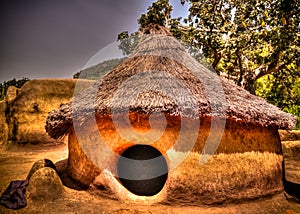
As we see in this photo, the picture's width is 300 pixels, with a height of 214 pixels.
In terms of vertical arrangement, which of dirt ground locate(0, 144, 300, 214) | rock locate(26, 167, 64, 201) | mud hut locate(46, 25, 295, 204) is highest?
mud hut locate(46, 25, 295, 204)

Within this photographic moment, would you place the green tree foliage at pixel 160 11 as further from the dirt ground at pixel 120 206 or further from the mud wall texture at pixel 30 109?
the dirt ground at pixel 120 206

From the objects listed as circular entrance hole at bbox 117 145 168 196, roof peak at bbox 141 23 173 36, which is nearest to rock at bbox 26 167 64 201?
circular entrance hole at bbox 117 145 168 196

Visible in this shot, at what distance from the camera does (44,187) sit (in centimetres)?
399

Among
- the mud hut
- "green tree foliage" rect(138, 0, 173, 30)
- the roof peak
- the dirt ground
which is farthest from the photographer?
"green tree foliage" rect(138, 0, 173, 30)

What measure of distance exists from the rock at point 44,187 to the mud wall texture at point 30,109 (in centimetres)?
541

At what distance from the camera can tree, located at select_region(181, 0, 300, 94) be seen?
317 inches

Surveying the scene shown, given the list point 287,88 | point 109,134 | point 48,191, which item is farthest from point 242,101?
point 287,88

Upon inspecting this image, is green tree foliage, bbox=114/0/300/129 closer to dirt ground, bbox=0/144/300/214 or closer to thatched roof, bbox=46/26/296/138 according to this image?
thatched roof, bbox=46/26/296/138

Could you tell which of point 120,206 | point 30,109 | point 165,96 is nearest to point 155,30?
point 165,96

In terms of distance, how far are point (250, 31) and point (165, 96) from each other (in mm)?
7053

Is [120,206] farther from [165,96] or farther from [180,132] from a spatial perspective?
[165,96]

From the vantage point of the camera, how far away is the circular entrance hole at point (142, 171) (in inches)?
184

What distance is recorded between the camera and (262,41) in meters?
8.60

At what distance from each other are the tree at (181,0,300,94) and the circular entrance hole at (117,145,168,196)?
5.87 m
